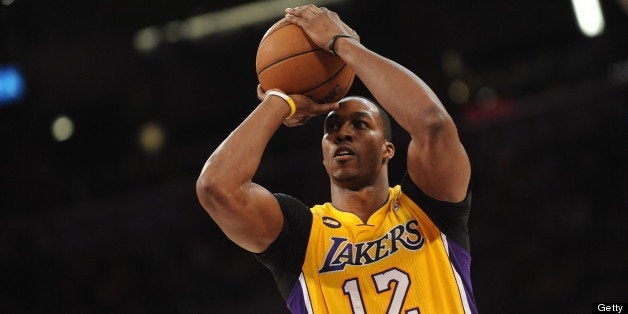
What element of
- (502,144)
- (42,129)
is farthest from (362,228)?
(42,129)

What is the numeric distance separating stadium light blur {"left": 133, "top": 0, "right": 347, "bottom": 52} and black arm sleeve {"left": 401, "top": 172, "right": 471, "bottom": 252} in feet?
24.6

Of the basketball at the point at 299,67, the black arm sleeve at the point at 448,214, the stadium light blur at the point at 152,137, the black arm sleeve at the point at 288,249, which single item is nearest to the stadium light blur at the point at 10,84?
the stadium light blur at the point at 152,137

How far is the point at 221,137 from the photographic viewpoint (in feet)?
39.1

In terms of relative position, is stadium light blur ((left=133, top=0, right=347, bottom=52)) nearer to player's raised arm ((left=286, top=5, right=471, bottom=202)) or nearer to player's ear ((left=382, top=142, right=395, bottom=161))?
player's ear ((left=382, top=142, right=395, bottom=161))

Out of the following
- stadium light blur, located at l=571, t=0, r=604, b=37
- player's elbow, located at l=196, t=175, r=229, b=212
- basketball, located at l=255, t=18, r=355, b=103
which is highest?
stadium light blur, located at l=571, t=0, r=604, b=37

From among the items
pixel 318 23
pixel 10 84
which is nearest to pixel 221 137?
pixel 10 84

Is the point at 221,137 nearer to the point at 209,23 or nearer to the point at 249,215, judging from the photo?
the point at 209,23

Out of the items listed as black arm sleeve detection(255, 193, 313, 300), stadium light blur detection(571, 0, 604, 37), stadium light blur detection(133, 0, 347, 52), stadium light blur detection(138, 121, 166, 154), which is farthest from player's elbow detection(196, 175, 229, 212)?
stadium light blur detection(138, 121, 166, 154)

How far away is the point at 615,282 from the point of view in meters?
8.39

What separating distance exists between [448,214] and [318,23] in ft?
3.45

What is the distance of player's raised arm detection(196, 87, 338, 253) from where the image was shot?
3.19m

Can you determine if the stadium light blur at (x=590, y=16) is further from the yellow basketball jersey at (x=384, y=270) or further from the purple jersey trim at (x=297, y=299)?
the purple jersey trim at (x=297, y=299)

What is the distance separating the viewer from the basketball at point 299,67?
347 centimetres

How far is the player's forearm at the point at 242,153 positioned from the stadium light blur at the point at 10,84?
8.65 metres
